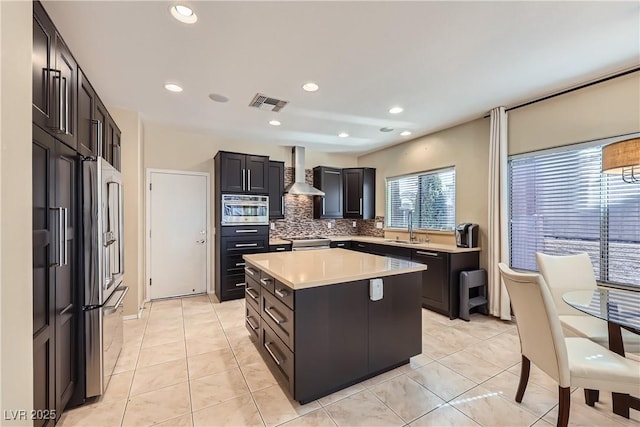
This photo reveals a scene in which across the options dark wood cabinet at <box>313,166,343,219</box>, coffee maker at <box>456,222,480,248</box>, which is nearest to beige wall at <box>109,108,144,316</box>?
dark wood cabinet at <box>313,166,343,219</box>

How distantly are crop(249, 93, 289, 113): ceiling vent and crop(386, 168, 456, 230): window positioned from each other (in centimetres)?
277

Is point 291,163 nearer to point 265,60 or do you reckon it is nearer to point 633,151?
point 265,60

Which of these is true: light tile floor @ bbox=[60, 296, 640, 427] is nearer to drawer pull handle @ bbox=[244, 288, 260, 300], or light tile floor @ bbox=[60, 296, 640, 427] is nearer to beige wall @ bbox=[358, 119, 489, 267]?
drawer pull handle @ bbox=[244, 288, 260, 300]

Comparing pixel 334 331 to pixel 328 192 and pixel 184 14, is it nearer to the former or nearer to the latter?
pixel 184 14

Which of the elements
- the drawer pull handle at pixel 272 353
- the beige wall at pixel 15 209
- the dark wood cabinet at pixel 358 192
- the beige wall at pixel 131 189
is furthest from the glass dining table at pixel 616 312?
the beige wall at pixel 131 189

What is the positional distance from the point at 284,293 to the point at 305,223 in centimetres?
377

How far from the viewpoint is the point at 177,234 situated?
4477 mm

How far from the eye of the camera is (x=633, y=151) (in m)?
1.76

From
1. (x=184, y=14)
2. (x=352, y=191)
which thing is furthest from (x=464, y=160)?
(x=184, y=14)

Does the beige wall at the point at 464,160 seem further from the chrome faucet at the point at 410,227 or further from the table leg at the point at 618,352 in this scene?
the table leg at the point at 618,352

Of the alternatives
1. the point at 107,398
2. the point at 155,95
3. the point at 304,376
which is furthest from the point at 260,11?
the point at 107,398

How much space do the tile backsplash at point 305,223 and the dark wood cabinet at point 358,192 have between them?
0.37 meters

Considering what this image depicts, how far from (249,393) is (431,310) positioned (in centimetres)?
280

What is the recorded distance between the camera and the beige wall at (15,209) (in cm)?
87
